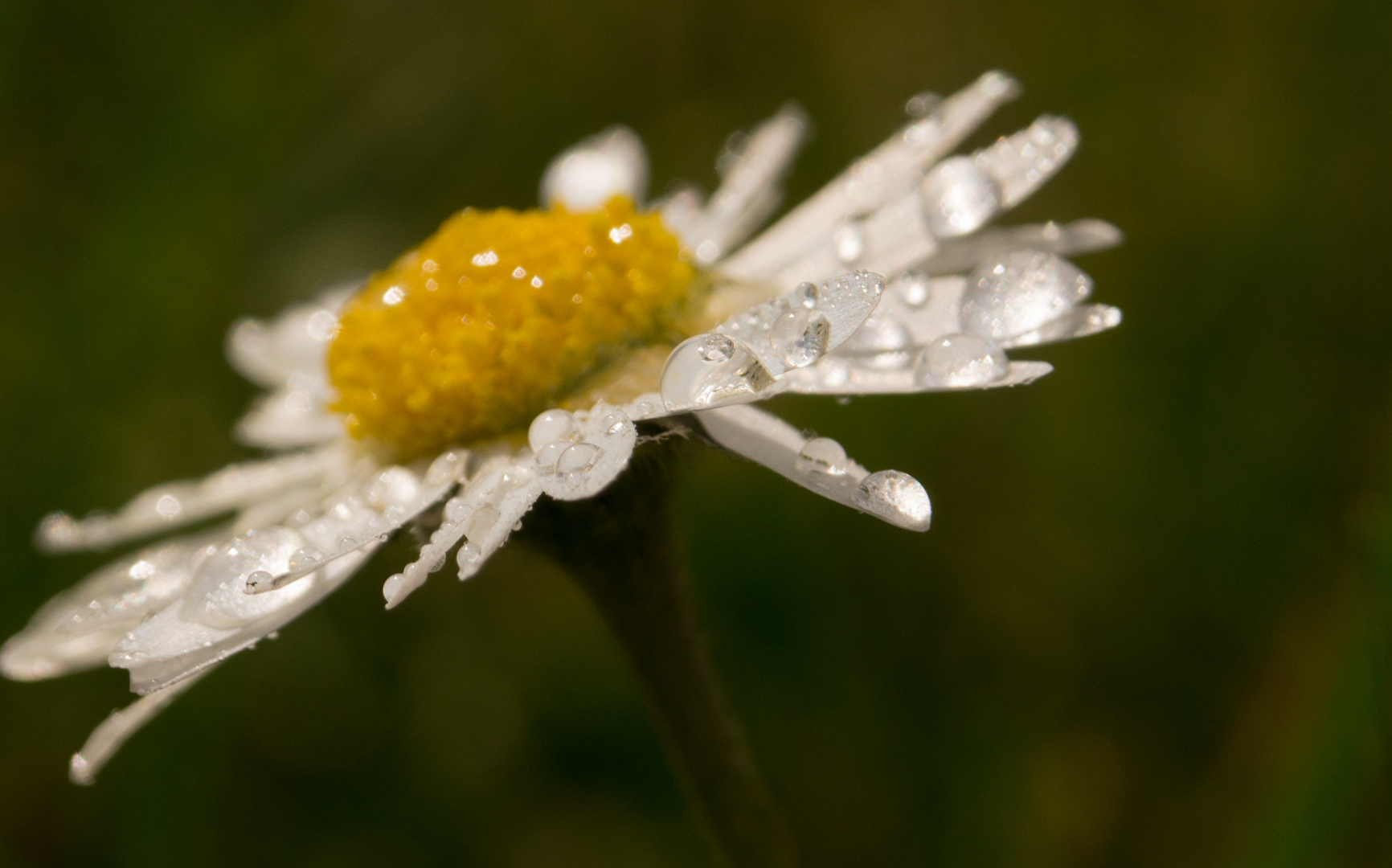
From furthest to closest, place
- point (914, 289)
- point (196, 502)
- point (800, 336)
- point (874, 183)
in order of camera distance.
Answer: point (196, 502), point (874, 183), point (914, 289), point (800, 336)

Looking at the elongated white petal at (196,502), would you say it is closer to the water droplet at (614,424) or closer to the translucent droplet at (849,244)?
the water droplet at (614,424)

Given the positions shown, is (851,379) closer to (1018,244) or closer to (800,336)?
(800,336)

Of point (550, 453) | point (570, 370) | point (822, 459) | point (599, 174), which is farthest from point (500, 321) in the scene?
point (599, 174)

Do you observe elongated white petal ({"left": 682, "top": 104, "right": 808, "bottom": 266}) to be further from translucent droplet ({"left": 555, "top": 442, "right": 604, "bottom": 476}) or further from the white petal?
translucent droplet ({"left": 555, "top": 442, "right": 604, "bottom": 476})

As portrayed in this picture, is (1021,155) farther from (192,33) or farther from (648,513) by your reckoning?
(192,33)

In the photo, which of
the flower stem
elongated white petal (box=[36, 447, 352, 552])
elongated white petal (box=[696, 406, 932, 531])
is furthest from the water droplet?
elongated white petal (box=[36, 447, 352, 552])

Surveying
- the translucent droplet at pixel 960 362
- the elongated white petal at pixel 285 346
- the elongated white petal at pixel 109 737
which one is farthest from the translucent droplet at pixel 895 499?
the elongated white petal at pixel 285 346

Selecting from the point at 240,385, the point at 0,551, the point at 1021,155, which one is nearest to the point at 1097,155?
the point at 1021,155

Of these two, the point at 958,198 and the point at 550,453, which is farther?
the point at 958,198
